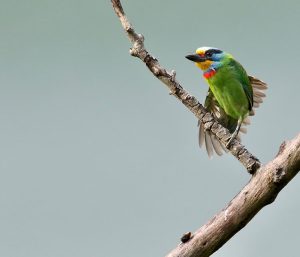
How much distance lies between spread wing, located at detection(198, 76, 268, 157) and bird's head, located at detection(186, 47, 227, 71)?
53 centimetres

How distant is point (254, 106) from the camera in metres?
9.47

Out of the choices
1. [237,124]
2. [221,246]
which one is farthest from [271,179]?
[237,124]

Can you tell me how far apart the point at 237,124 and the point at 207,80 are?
27.0 inches

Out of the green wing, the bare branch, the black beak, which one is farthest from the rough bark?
the black beak

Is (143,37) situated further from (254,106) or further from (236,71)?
(254,106)

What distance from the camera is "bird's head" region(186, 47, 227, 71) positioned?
29.3 feet

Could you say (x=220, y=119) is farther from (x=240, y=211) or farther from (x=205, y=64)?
(x=240, y=211)

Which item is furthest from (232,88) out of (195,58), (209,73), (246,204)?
(246,204)

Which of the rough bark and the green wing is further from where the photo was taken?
Result: the green wing

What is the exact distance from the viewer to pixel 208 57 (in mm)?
8953

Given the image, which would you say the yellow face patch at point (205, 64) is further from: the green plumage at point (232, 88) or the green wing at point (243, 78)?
the green wing at point (243, 78)

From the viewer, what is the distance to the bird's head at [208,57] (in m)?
8.93

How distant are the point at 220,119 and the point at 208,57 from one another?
2.79ft

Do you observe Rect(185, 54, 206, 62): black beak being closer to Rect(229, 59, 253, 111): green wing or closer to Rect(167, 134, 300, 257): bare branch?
Rect(229, 59, 253, 111): green wing
